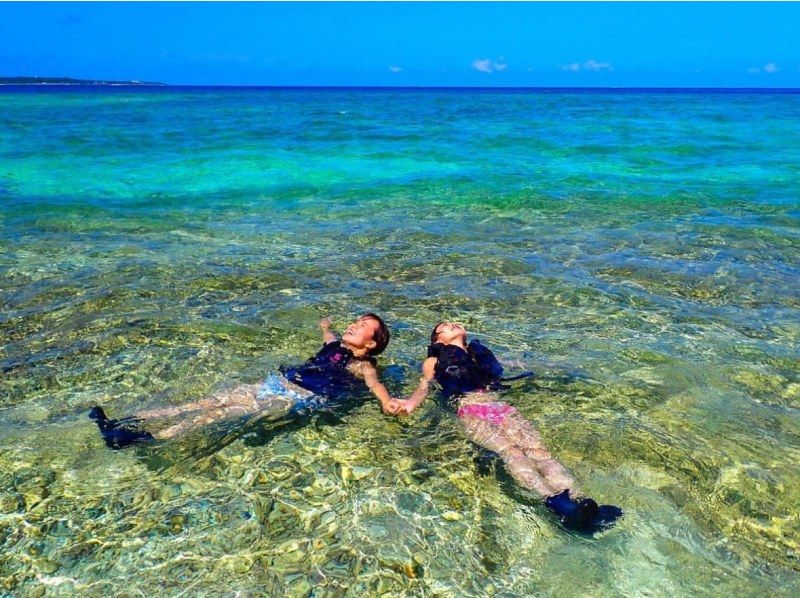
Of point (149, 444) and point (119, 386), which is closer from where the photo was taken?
point (149, 444)

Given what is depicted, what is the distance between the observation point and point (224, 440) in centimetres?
472

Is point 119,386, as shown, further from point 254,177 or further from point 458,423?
point 254,177

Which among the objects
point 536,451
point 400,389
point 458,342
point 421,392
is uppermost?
point 458,342

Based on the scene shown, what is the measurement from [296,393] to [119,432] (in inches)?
54.6

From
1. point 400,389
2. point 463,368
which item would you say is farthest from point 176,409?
point 463,368

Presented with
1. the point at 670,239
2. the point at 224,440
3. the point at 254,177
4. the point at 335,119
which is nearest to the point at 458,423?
the point at 224,440

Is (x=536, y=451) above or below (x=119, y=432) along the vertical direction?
below

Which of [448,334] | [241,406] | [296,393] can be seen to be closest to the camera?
[241,406]

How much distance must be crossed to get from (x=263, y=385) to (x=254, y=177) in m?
14.2

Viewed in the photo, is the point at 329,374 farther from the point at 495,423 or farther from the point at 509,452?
the point at 509,452

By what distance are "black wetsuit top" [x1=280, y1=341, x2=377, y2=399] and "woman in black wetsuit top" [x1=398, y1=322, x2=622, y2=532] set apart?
2.09 ft

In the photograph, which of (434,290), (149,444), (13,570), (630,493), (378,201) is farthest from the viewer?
(378,201)

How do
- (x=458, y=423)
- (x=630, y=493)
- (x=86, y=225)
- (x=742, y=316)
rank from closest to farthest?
(x=630, y=493), (x=458, y=423), (x=742, y=316), (x=86, y=225)

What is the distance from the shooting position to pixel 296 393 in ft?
17.7
